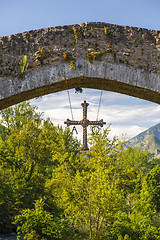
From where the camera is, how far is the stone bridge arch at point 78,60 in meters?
2.92

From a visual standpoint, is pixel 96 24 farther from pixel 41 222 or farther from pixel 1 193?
pixel 1 193

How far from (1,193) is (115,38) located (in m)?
7.93

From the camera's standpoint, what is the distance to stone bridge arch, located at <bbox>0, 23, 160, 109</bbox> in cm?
292

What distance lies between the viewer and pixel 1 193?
8992 millimetres

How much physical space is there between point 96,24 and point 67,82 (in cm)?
91

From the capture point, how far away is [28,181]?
11781 millimetres

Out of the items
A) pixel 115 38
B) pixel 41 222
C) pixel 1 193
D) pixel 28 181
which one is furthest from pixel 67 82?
pixel 28 181

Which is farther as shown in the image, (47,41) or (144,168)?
(144,168)

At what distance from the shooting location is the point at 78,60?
2.99 m

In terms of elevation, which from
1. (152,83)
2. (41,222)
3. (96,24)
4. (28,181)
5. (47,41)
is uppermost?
(96,24)

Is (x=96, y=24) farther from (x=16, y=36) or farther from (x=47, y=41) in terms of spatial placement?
(x=16, y=36)

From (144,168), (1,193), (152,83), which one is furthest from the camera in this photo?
(144,168)

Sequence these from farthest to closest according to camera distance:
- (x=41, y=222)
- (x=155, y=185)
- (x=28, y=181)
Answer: (x=155, y=185) → (x=28, y=181) → (x=41, y=222)

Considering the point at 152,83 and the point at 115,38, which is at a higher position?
the point at 115,38
